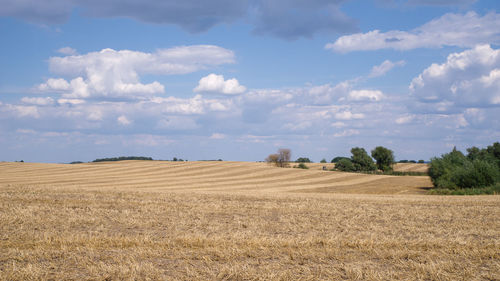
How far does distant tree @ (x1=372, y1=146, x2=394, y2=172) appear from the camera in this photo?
124062 millimetres

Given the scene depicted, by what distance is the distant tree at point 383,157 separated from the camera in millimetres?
124062

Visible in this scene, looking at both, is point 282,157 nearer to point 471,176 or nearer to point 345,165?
point 345,165

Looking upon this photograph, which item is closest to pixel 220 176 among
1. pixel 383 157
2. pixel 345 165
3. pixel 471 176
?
pixel 471 176

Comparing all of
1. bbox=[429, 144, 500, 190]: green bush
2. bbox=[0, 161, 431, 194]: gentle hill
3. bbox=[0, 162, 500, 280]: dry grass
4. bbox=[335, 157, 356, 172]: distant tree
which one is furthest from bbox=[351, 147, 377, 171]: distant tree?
bbox=[0, 162, 500, 280]: dry grass

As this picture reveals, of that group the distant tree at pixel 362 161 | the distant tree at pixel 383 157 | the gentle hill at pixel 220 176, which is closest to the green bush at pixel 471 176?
the gentle hill at pixel 220 176

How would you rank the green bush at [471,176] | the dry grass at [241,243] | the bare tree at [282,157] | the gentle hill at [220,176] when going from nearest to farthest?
the dry grass at [241,243] → the green bush at [471,176] → the gentle hill at [220,176] → the bare tree at [282,157]

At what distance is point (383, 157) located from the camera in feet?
410

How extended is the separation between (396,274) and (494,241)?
597 centimetres

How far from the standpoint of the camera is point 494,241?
12867 mm

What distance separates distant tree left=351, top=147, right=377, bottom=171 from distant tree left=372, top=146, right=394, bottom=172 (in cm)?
393

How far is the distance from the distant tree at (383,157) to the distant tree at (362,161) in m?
3.93

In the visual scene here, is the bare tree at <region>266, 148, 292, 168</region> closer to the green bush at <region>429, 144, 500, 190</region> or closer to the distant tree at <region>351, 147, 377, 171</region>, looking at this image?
the distant tree at <region>351, 147, 377, 171</region>

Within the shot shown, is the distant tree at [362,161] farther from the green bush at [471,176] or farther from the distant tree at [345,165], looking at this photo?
the green bush at [471,176]

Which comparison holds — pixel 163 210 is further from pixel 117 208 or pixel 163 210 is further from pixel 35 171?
pixel 35 171
